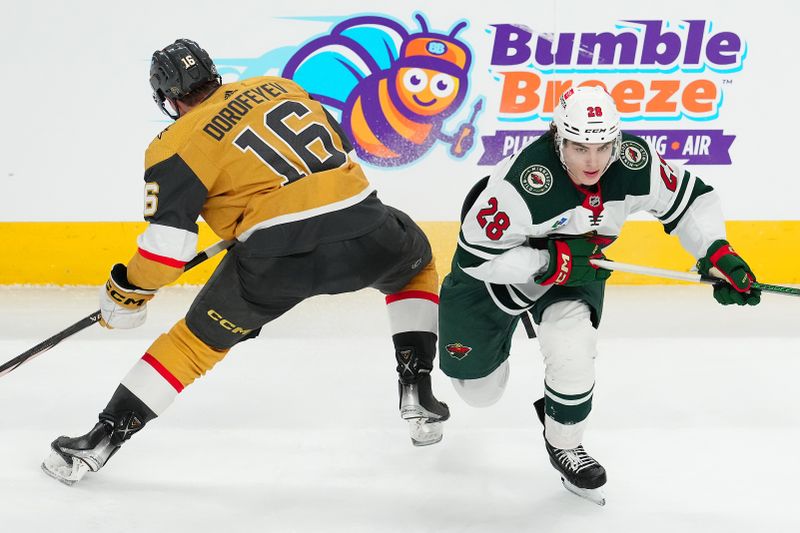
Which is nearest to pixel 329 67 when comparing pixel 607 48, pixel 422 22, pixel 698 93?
pixel 422 22

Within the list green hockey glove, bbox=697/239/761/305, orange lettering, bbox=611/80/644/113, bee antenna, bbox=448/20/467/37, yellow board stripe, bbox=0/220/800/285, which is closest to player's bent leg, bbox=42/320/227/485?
green hockey glove, bbox=697/239/761/305

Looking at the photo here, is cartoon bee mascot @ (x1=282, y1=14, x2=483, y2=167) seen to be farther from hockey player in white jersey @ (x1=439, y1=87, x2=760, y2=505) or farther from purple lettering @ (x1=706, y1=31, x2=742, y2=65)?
hockey player in white jersey @ (x1=439, y1=87, x2=760, y2=505)

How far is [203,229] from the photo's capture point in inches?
178

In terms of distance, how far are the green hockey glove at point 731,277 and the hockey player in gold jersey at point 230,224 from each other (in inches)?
32.8

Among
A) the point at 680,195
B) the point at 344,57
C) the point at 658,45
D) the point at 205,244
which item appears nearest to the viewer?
the point at 680,195

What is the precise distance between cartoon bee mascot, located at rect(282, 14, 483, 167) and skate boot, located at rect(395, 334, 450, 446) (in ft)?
6.40

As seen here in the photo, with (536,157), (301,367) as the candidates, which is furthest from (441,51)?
(536,157)

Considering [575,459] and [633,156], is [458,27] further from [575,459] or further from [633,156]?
[575,459]

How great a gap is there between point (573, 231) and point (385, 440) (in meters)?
0.88

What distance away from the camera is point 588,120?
6.80 feet

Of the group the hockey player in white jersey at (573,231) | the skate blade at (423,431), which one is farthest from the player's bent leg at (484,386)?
the hockey player in white jersey at (573,231)

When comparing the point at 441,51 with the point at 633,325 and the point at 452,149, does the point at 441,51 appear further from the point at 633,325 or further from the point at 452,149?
the point at 633,325

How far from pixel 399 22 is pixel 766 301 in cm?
218

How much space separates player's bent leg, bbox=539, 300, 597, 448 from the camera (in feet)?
7.16
